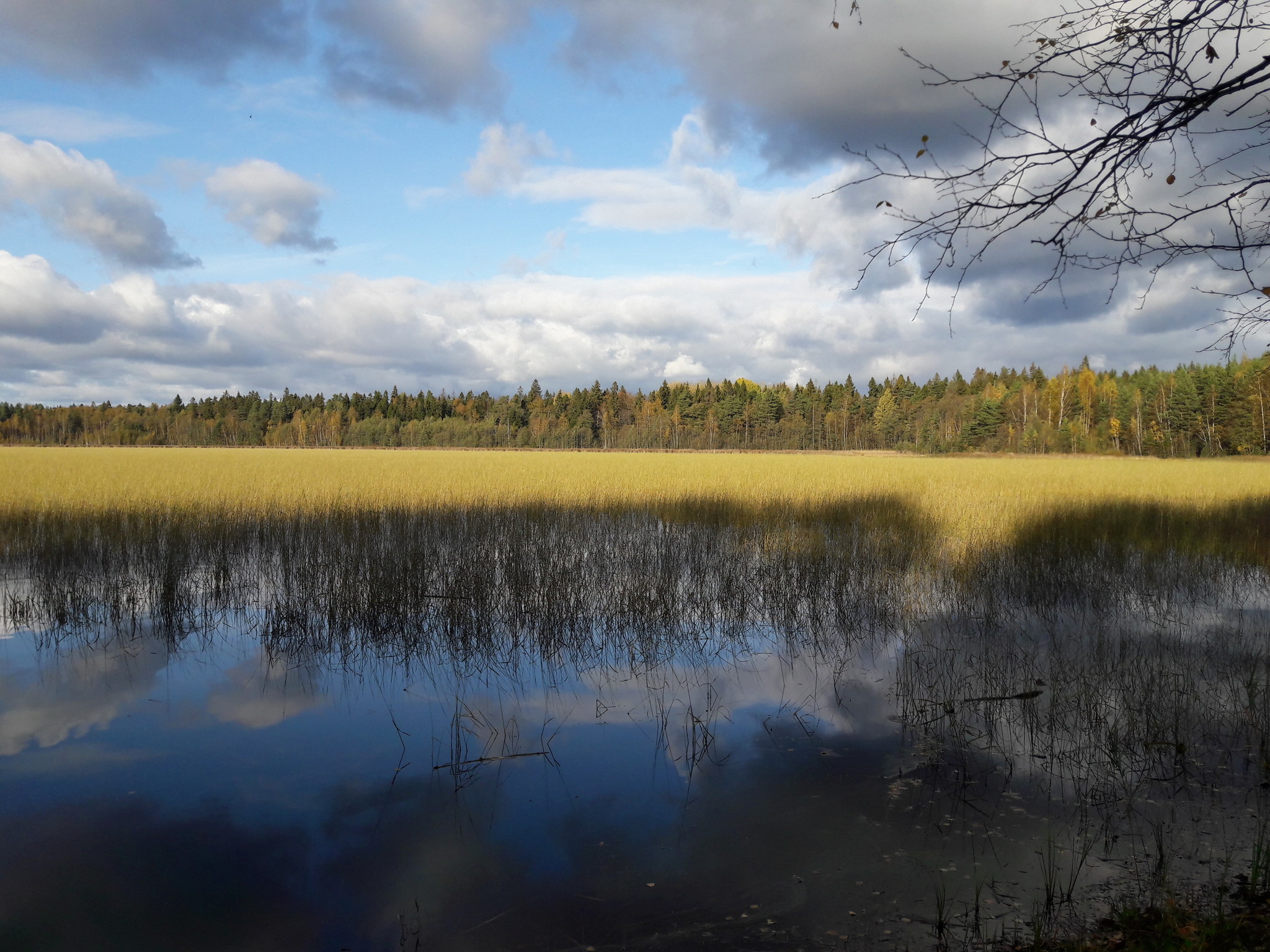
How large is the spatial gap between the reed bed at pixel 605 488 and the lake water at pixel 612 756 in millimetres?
6122

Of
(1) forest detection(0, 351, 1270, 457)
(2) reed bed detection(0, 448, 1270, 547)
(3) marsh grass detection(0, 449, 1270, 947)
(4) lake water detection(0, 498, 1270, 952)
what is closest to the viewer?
(4) lake water detection(0, 498, 1270, 952)

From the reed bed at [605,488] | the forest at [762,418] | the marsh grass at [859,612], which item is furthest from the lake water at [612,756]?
the forest at [762,418]

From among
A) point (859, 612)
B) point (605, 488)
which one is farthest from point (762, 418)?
point (859, 612)

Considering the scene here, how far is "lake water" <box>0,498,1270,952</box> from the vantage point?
296 cm

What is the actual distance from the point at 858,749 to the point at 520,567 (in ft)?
19.1

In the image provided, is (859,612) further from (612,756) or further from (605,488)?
(605,488)

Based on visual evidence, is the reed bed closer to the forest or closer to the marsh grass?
the marsh grass

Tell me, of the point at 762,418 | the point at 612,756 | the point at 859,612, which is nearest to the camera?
the point at 612,756

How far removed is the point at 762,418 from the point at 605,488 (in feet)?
294

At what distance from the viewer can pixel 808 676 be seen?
19.2ft

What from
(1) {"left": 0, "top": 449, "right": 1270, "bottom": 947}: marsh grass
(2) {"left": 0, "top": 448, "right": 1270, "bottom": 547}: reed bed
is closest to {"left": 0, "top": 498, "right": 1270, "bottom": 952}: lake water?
(1) {"left": 0, "top": 449, "right": 1270, "bottom": 947}: marsh grass

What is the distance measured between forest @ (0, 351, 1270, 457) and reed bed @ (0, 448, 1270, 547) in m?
47.7

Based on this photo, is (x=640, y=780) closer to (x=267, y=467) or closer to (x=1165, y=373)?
(x=267, y=467)

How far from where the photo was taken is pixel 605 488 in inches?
804
